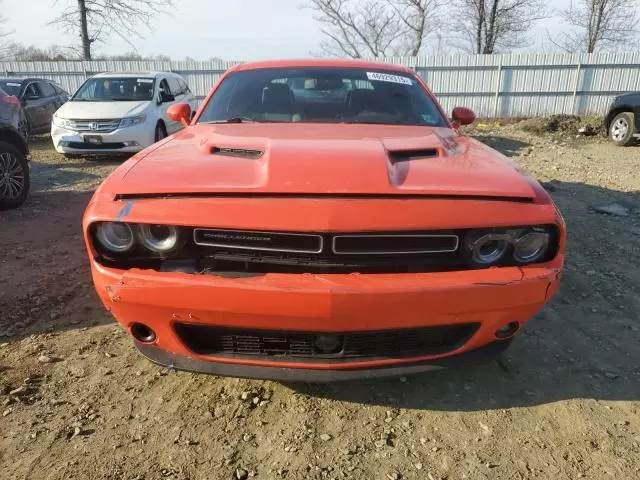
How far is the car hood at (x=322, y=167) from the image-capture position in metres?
1.93

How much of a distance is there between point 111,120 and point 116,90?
4.80 feet

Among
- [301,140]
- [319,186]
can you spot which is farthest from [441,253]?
[301,140]

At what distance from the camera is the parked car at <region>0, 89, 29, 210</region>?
5.93 m

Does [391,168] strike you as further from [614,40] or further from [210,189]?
[614,40]

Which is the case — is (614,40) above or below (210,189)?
above

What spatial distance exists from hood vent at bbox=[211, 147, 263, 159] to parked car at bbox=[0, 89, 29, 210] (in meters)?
4.81

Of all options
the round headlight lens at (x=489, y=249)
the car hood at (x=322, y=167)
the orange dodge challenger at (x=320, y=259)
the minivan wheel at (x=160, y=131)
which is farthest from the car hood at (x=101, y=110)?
the round headlight lens at (x=489, y=249)

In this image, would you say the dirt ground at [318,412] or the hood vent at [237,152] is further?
the hood vent at [237,152]

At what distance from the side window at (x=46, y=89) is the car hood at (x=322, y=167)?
12353 millimetres

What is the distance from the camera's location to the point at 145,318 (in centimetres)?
198

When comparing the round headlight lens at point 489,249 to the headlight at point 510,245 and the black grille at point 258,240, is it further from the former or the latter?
the black grille at point 258,240

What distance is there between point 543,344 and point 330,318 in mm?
1675

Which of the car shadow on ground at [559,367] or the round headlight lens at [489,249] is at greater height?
the round headlight lens at [489,249]

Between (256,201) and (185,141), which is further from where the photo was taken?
(185,141)
